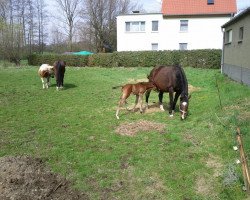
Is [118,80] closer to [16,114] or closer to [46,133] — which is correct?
[16,114]

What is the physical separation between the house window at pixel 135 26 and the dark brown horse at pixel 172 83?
89.8 ft

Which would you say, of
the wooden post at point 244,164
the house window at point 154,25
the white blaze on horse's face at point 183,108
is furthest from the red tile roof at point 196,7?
the wooden post at point 244,164

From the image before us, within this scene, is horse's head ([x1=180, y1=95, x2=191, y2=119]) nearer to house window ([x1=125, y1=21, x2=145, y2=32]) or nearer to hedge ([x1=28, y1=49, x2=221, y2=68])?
hedge ([x1=28, y1=49, x2=221, y2=68])

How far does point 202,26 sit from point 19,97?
1069 inches

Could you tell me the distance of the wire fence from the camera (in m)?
13.9

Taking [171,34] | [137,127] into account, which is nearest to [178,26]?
[171,34]

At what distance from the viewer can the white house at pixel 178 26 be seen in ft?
116

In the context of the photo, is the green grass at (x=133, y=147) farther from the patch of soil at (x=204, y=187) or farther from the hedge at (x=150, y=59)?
the hedge at (x=150, y=59)

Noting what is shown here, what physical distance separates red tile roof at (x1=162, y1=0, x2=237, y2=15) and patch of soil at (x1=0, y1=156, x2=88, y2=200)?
32.1 metres

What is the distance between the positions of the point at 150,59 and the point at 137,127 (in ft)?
67.7

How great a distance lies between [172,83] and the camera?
959 cm

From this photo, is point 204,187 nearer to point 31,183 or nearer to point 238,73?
point 31,183

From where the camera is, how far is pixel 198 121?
8.73m

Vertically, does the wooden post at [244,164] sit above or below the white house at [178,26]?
below
